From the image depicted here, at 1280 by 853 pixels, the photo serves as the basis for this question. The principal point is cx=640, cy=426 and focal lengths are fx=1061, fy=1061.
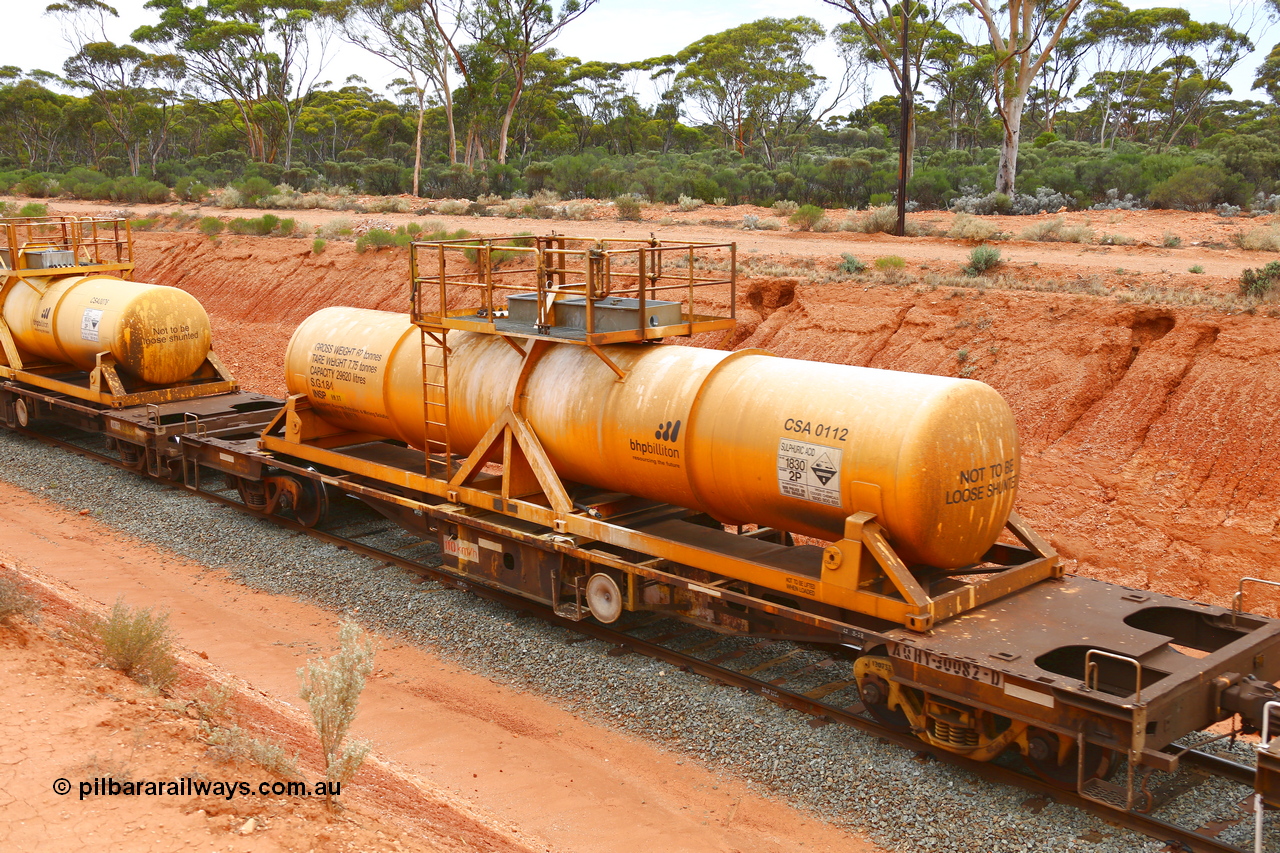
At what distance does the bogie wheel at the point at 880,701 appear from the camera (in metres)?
8.03

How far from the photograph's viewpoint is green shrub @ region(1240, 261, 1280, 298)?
1655 centimetres

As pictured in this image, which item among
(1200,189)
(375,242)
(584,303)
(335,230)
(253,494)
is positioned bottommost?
(253,494)

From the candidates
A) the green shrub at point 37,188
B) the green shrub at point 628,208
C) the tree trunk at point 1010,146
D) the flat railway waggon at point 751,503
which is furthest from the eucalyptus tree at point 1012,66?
the green shrub at point 37,188

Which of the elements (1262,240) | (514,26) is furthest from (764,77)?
(1262,240)

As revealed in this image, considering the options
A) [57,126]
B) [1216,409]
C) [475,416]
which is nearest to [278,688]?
[475,416]

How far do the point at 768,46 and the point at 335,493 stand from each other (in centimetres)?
5137

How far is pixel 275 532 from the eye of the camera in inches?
543

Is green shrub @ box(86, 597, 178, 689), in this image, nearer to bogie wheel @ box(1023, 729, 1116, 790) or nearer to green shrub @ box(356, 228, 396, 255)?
bogie wheel @ box(1023, 729, 1116, 790)

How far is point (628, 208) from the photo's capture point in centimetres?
3634

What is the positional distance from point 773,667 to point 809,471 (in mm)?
2286

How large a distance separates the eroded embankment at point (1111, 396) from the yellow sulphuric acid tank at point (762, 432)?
5466mm

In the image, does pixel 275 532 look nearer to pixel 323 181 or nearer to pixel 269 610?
pixel 269 610

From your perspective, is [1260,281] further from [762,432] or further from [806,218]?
[806,218]

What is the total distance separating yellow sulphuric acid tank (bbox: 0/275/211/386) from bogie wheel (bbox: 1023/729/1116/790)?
13881mm
